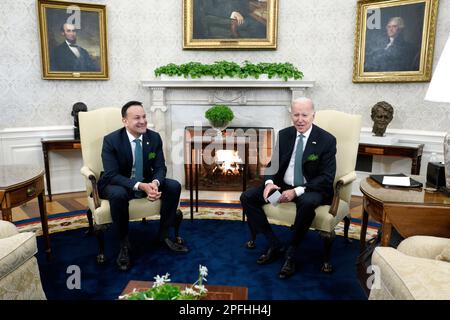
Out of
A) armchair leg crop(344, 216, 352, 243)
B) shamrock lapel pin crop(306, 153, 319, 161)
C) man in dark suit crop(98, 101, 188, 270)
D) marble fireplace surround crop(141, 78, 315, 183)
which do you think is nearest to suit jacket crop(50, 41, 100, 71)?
marble fireplace surround crop(141, 78, 315, 183)

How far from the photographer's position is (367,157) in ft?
16.9

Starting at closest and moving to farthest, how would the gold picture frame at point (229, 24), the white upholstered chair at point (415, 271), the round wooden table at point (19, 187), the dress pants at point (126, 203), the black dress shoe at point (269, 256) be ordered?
the white upholstered chair at point (415, 271) → the round wooden table at point (19, 187) → the dress pants at point (126, 203) → the black dress shoe at point (269, 256) → the gold picture frame at point (229, 24)

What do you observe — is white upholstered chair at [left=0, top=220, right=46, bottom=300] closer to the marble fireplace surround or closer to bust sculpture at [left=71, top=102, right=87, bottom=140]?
bust sculpture at [left=71, top=102, right=87, bottom=140]

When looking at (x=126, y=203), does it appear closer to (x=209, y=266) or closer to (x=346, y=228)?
(x=209, y=266)

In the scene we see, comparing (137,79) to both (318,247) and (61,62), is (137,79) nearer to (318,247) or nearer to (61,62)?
(61,62)

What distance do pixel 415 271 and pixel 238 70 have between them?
12.5 feet

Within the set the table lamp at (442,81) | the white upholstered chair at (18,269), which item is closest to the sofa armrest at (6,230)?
the white upholstered chair at (18,269)

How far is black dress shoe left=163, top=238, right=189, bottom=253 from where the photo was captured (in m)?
3.33

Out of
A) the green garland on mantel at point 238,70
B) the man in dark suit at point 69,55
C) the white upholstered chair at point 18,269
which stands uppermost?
the man in dark suit at point 69,55

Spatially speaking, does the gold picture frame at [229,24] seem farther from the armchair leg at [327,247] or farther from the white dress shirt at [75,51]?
the armchair leg at [327,247]

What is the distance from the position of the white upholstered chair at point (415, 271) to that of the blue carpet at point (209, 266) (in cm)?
74

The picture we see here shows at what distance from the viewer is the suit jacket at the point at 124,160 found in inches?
125

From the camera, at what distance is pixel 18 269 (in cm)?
209
